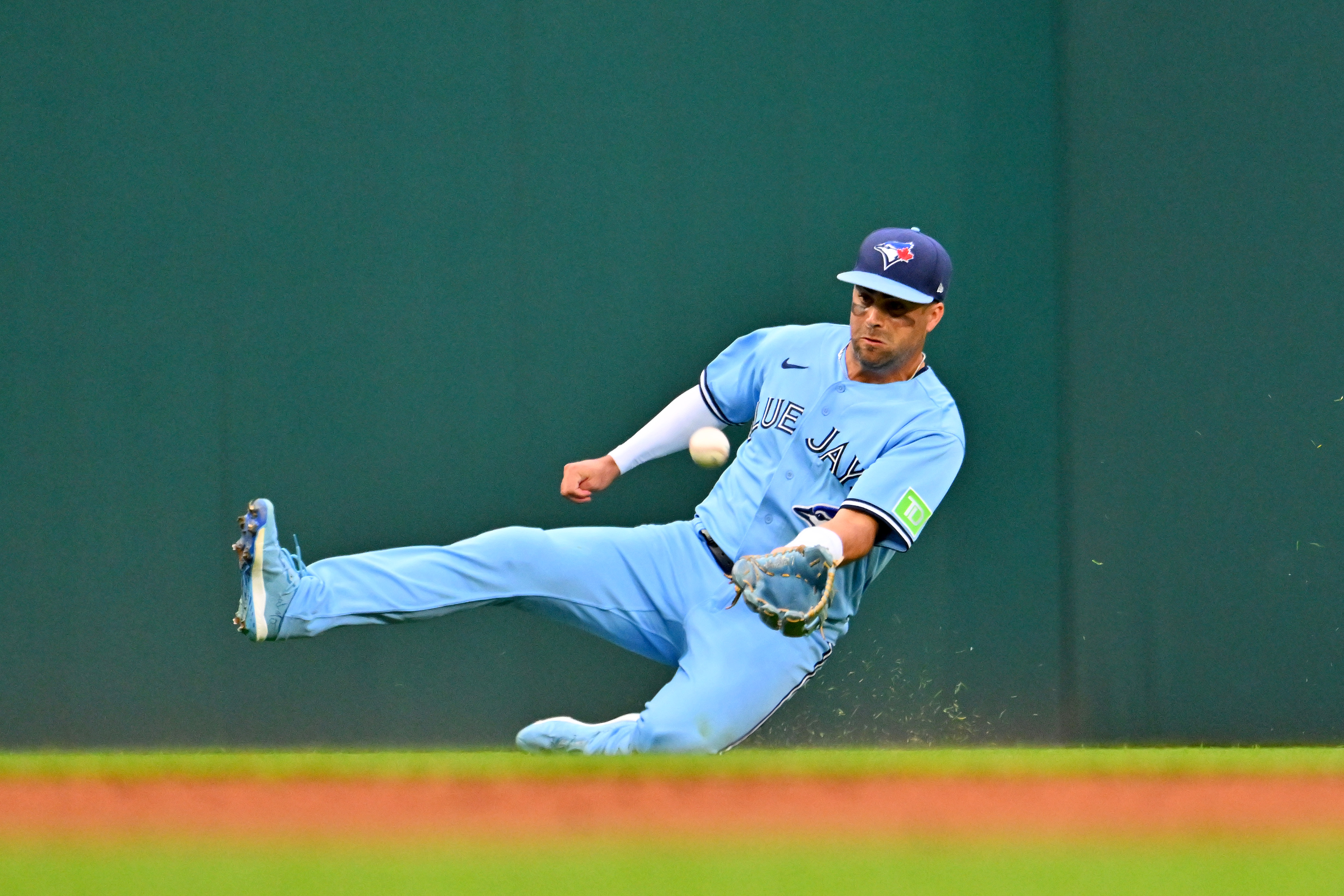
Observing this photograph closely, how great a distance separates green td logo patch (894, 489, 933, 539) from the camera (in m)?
3.48

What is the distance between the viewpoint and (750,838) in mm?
2617

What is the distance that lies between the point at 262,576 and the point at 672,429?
1251 mm

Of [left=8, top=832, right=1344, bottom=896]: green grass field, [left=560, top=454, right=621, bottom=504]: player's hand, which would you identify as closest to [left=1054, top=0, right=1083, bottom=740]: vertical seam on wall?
[left=560, top=454, right=621, bottom=504]: player's hand

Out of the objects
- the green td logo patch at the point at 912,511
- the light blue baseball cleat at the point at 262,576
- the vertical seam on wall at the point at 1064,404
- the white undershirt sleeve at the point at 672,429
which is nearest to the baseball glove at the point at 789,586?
the green td logo patch at the point at 912,511

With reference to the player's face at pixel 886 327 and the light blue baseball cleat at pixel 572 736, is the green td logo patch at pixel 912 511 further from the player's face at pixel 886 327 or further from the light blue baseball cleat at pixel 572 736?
the light blue baseball cleat at pixel 572 736

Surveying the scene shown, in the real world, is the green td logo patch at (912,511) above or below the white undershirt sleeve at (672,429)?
below

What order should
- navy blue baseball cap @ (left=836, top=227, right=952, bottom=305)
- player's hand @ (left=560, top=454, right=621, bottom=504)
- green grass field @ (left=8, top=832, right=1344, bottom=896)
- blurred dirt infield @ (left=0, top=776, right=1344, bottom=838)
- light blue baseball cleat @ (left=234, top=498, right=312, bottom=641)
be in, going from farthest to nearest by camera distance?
player's hand @ (left=560, top=454, right=621, bottom=504) < navy blue baseball cap @ (left=836, top=227, right=952, bottom=305) < light blue baseball cleat @ (left=234, top=498, right=312, bottom=641) < blurred dirt infield @ (left=0, top=776, right=1344, bottom=838) < green grass field @ (left=8, top=832, right=1344, bottom=896)

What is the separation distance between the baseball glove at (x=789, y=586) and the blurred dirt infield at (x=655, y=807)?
37 cm

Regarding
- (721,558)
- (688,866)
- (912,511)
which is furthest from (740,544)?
(688,866)

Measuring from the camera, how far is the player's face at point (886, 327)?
3721mm

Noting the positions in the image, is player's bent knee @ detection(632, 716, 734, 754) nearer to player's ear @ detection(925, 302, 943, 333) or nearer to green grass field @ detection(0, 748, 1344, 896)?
green grass field @ detection(0, 748, 1344, 896)

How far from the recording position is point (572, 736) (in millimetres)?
3844

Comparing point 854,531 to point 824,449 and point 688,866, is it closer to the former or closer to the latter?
point 824,449

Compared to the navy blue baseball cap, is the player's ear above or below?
below
